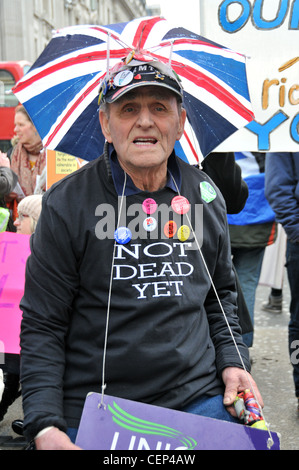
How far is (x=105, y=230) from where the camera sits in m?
2.07

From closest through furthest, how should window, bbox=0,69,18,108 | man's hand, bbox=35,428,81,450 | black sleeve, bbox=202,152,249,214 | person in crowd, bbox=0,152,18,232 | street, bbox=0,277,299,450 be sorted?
man's hand, bbox=35,428,81,450 < black sleeve, bbox=202,152,249,214 < street, bbox=0,277,299,450 < person in crowd, bbox=0,152,18,232 < window, bbox=0,69,18,108

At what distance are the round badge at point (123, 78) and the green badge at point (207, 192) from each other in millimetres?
458

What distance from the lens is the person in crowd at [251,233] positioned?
515 cm

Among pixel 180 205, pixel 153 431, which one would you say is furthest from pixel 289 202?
pixel 153 431

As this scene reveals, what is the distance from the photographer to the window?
13.6 meters

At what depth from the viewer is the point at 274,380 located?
509 centimetres

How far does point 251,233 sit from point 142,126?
3161 millimetres

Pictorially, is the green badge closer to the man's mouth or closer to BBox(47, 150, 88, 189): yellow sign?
the man's mouth

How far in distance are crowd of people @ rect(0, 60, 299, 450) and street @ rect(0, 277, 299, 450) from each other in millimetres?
1977

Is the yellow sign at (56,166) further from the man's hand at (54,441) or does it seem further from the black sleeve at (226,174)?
the man's hand at (54,441)

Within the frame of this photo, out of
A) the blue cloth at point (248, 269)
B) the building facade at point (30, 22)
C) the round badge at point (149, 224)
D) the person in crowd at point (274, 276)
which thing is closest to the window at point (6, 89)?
the person in crowd at point (274, 276)

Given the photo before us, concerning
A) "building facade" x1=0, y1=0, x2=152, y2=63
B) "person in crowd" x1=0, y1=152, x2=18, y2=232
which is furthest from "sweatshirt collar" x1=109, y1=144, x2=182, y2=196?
"building facade" x1=0, y1=0, x2=152, y2=63
